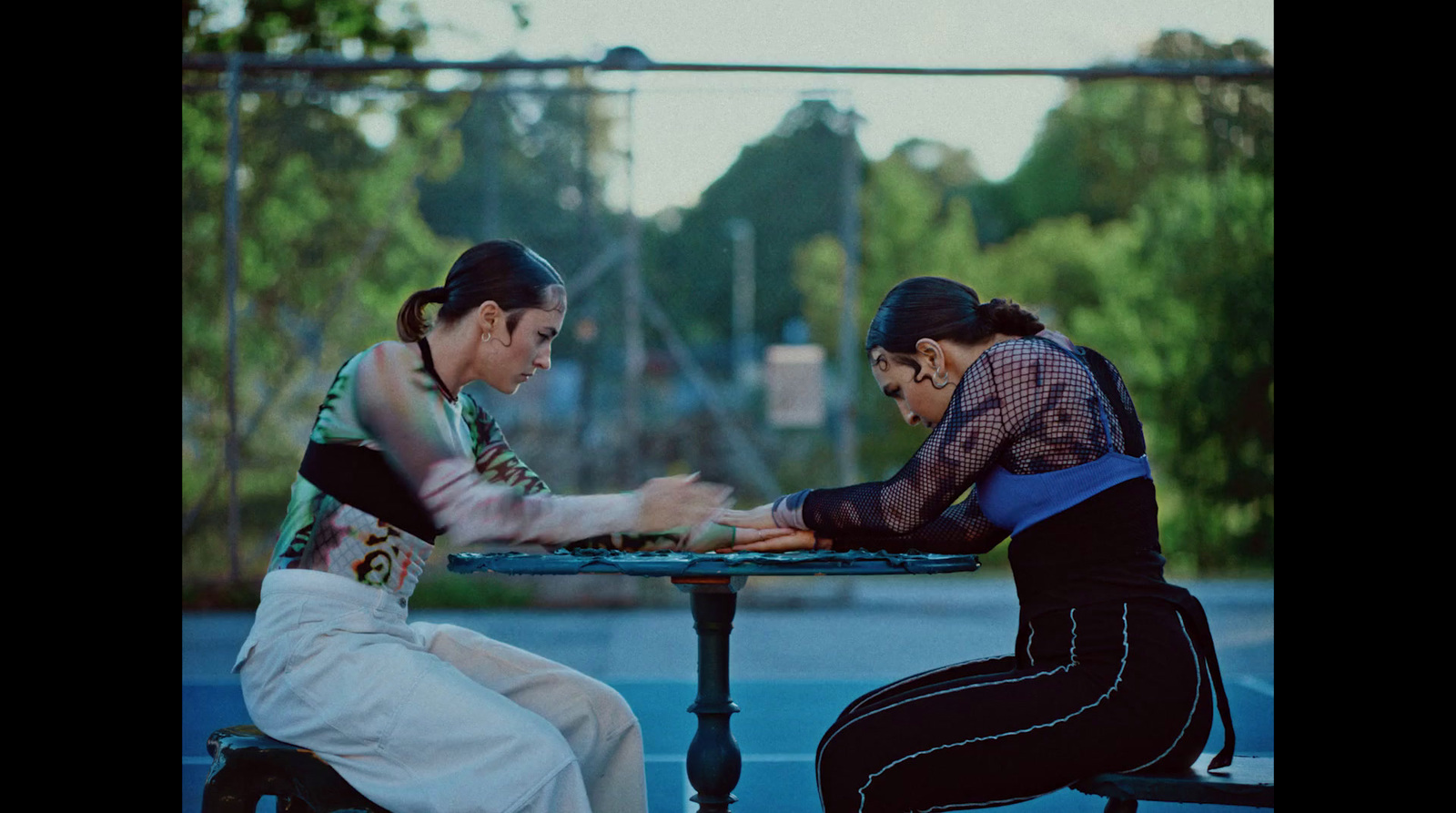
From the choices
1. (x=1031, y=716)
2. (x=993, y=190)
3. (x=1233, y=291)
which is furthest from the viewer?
(x=993, y=190)

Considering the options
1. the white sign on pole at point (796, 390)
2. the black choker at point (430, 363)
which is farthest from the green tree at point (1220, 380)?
the black choker at point (430, 363)

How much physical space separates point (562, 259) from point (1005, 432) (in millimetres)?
7288

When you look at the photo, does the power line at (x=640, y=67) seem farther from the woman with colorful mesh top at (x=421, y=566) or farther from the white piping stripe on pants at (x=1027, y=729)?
the white piping stripe on pants at (x=1027, y=729)

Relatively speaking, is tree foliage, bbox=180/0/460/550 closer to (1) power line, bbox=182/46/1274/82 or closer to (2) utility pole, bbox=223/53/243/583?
(2) utility pole, bbox=223/53/243/583

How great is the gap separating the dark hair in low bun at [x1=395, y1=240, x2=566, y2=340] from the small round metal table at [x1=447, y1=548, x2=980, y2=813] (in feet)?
1.62

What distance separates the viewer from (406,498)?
117 inches

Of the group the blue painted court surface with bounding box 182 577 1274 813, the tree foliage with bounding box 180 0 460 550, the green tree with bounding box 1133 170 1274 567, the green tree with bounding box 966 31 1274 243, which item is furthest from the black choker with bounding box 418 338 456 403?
the green tree with bounding box 1133 170 1274 567

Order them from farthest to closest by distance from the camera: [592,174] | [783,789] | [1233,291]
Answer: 1. [1233,291]
2. [592,174]
3. [783,789]

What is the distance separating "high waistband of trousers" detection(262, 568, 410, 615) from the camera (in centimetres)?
292

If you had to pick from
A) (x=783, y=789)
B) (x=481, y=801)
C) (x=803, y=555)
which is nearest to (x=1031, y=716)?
(x=803, y=555)

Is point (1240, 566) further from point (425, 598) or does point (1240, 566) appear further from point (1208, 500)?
point (425, 598)
